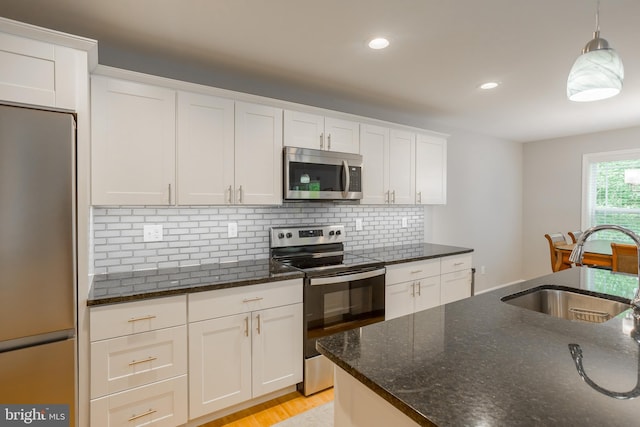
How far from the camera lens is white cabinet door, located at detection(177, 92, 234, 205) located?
7.20 ft

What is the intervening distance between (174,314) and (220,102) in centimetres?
143

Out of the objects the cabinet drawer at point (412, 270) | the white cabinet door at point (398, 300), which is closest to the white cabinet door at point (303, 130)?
the cabinet drawer at point (412, 270)

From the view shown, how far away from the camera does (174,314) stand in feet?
6.23

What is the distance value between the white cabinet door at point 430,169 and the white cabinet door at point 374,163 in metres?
0.49

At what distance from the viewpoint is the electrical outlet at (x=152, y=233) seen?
2318 mm

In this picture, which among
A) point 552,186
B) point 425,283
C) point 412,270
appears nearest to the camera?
point 412,270

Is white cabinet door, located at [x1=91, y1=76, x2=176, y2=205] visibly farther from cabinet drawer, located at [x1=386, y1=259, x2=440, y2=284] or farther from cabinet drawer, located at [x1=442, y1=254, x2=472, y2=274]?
cabinet drawer, located at [x1=442, y1=254, x2=472, y2=274]

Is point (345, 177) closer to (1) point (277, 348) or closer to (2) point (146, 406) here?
(1) point (277, 348)

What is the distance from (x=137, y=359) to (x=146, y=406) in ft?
0.95

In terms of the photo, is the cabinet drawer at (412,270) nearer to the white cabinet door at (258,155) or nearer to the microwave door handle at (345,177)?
the microwave door handle at (345,177)

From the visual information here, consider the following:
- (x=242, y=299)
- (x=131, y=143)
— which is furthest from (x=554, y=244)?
(x=131, y=143)

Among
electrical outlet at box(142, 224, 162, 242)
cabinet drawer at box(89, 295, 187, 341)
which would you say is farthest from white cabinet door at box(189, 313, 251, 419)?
electrical outlet at box(142, 224, 162, 242)

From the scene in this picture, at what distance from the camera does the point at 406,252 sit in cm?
331

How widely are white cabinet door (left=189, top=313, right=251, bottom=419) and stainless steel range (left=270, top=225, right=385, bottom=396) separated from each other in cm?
46
